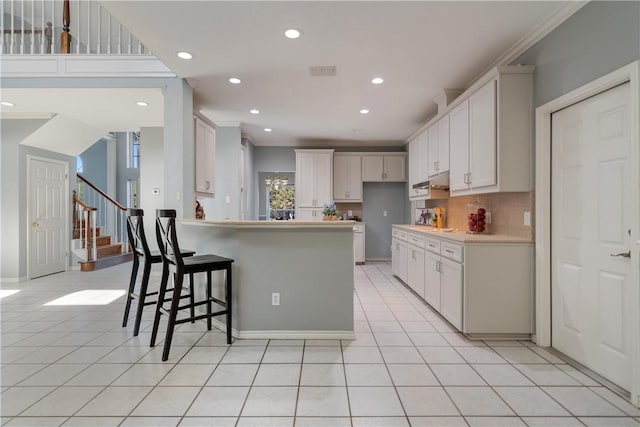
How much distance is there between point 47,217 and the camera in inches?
220

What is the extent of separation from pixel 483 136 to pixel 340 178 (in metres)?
4.22

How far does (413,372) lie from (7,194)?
6.50 metres

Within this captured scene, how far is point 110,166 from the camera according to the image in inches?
371

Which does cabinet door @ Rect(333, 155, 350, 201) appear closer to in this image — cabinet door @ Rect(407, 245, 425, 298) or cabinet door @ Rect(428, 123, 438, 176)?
cabinet door @ Rect(428, 123, 438, 176)

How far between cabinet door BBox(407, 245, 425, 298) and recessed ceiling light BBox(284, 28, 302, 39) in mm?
2830

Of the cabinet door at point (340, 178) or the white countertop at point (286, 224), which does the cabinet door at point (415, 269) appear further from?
the cabinet door at point (340, 178)

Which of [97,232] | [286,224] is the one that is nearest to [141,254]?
[286,224]

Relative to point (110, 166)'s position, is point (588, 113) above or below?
below

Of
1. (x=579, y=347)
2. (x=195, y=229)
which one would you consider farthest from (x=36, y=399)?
(x=579, y=347)

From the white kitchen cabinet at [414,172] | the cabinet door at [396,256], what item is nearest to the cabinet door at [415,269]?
the cabinet door at [396,256]

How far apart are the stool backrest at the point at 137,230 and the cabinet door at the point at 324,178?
4.21 m

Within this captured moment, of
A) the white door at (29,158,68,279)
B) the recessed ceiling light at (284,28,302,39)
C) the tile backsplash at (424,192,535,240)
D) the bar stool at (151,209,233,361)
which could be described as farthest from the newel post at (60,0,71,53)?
the tile backsplash at (424,192,535,240)

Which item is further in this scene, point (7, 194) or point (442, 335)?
point (7, 194)

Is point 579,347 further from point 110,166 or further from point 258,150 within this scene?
point 110,166
